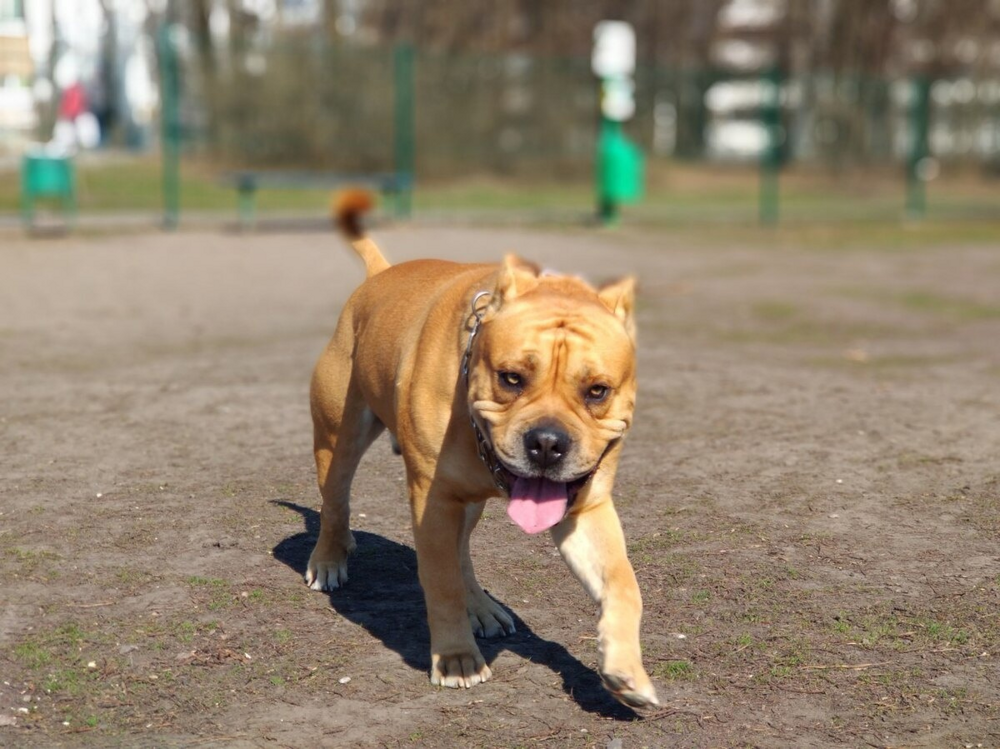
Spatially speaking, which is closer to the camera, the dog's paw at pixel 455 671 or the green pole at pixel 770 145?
the dog's paw at pixel 455 671

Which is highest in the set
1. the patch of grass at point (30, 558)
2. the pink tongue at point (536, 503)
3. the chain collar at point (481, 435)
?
the chain collar at point (481, 435)

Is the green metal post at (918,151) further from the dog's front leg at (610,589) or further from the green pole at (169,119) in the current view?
the dog's front leg at (610,589)

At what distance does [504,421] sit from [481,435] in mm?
139

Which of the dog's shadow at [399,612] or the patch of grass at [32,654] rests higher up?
the patch of grass at [32,654]

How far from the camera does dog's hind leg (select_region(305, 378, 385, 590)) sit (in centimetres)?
511

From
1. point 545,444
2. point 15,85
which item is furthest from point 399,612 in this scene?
point 15,85

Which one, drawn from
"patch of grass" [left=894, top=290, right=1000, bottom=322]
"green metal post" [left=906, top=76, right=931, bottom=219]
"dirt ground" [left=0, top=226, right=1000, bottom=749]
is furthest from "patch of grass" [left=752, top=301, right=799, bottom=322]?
"green metal post" [left=906, top=76, right=931, bottom=219]

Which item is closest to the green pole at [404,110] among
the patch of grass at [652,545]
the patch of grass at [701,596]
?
the patch of grass at [652,545]

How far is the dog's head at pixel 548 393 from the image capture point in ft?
12.6

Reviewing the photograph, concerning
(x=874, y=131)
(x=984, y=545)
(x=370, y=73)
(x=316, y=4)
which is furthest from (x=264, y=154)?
(x=984, y=545)

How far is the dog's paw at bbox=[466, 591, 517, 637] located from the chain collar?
0.81m

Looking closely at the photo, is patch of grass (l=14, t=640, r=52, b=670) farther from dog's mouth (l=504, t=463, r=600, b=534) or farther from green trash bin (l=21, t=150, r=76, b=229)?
green trash bin (l=21, t=150, r=76, b=229)

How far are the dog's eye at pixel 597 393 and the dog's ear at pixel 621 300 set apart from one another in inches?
11.0

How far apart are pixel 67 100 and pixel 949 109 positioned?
1552cm
